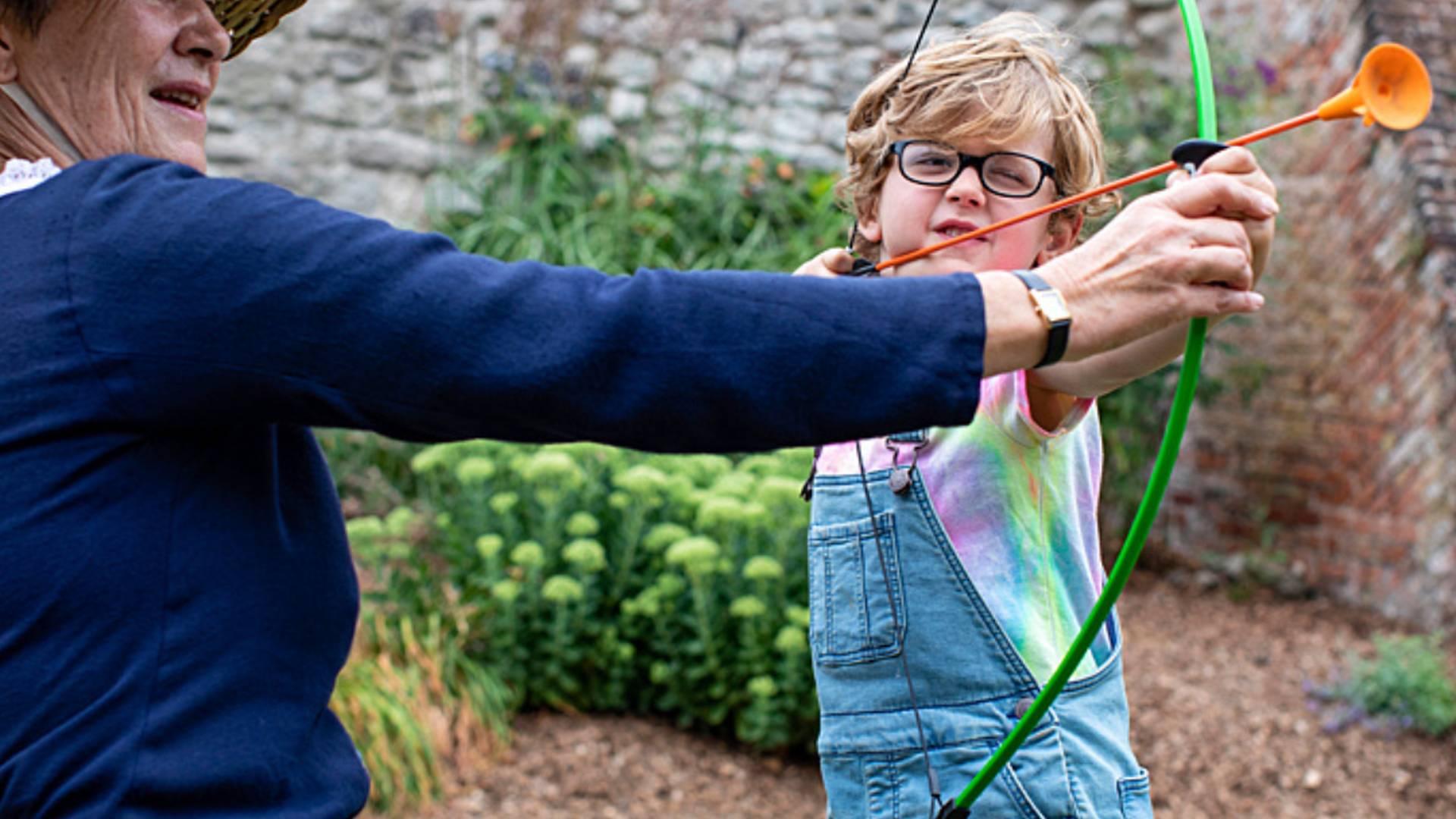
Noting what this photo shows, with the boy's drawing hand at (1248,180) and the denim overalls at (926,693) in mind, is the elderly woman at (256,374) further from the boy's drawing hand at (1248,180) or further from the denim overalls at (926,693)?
the denim overalls at (926,693)

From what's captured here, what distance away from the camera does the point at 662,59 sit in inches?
258

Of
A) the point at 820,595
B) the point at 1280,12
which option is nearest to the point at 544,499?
the point at 820,595

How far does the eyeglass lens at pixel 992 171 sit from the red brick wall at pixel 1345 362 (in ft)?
12.6

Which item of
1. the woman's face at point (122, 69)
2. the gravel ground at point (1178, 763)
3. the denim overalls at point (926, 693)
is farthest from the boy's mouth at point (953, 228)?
the gravel ground at point (1178, 763)

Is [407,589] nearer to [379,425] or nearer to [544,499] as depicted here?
[544,499]

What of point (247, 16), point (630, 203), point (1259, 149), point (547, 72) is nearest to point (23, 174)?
point (247, 16)

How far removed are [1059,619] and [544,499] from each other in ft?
8.09

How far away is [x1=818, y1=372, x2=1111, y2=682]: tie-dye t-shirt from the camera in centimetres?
168

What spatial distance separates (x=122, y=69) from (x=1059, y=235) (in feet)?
4.07

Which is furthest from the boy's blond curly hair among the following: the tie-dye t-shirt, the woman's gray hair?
the woman's gray hair

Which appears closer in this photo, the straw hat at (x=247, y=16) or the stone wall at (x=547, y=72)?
the straw hat at (x=247, y=16)

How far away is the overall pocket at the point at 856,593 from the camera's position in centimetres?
174

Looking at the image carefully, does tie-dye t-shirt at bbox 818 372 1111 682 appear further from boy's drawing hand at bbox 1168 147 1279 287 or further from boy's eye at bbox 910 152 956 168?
boy's drawing hand at bbox 1168 147 1279 287

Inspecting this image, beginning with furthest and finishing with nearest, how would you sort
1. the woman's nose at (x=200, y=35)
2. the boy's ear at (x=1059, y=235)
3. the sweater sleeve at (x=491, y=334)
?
the boy's ear at (x=1059, y=235) → the woman's nose at (x=200, y=35) → the sweater sleeve at (x=491, y=334)
